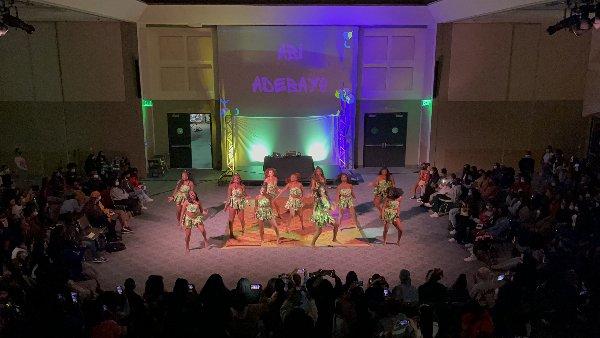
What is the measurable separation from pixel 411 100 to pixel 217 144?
22.9ft

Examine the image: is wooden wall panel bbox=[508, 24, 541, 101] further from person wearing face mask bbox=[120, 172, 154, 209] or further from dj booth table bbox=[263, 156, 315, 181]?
person wearing face mask bbox=[120, 172, 154, 209]

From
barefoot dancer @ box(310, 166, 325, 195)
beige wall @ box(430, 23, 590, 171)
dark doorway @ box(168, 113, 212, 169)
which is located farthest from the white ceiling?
barefoot dancer @ box(310, 166, 325, 195)

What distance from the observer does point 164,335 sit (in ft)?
19.9

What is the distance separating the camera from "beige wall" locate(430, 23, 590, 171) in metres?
17.3

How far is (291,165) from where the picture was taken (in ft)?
56.3

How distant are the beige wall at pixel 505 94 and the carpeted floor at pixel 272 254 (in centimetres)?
544

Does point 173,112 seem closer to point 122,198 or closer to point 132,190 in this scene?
point 132,190

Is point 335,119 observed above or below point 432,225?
above

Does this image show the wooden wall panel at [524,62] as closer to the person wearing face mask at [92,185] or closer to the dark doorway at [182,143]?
the dark doorway at [182,143]

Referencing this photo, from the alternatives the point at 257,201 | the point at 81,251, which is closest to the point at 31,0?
the point at 81,251

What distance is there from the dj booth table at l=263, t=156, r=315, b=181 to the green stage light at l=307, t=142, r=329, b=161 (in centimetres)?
91

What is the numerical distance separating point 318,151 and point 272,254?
772cm

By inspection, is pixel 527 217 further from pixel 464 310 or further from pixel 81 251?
pixel 81 251

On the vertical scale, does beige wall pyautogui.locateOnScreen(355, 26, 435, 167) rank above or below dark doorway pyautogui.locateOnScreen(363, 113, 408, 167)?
above
